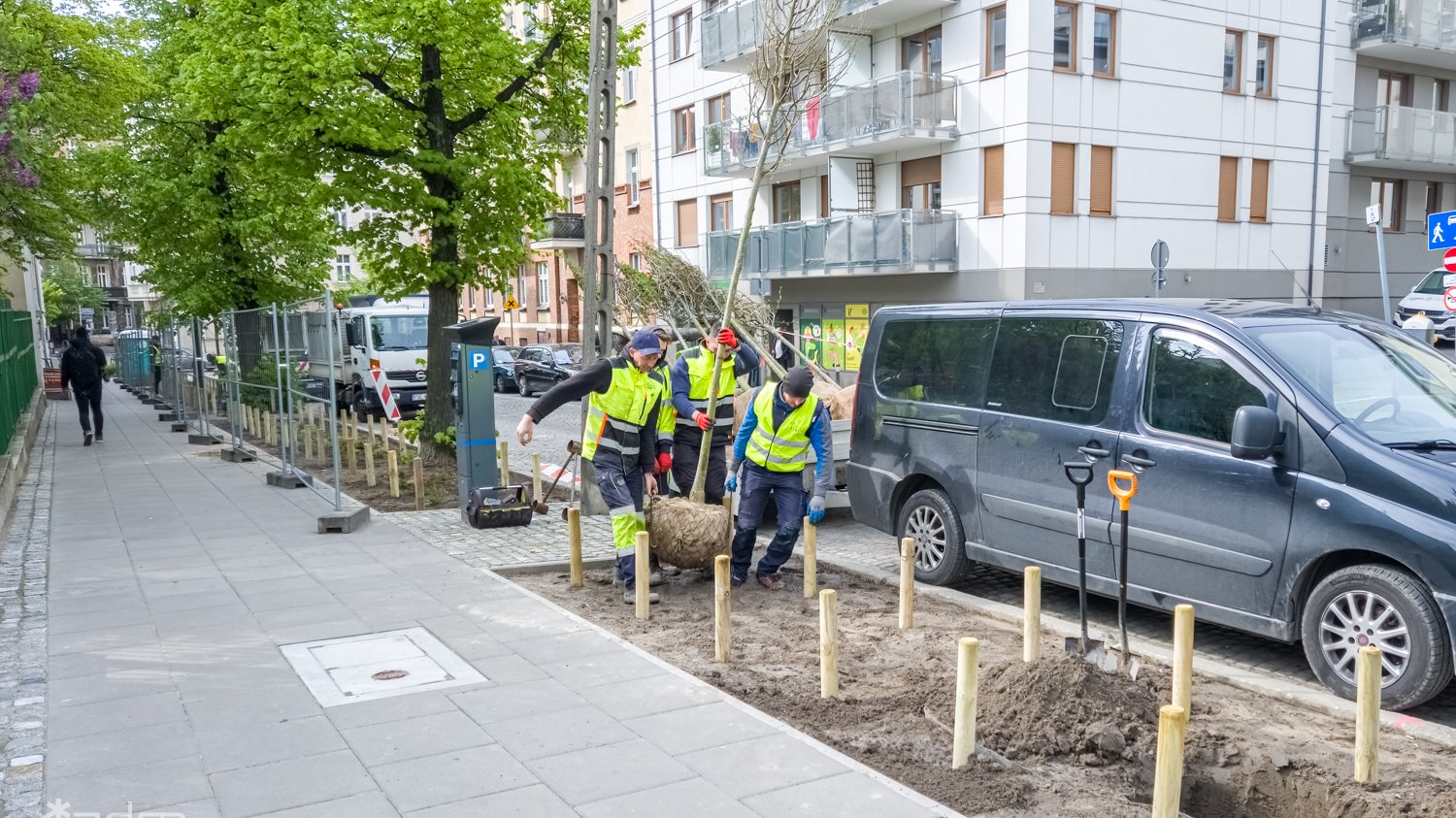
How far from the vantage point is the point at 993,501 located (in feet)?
24.0

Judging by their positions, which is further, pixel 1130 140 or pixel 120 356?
pixel 120 356

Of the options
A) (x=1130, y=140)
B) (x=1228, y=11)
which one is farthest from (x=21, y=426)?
(x=1228, y=11)

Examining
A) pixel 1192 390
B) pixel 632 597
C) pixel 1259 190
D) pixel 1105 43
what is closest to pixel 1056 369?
pixel 1192 390

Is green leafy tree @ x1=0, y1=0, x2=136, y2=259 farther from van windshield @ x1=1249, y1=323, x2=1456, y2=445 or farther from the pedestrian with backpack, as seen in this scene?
van windshield @ x1=1249, y1=323, x2=1456, y2=445

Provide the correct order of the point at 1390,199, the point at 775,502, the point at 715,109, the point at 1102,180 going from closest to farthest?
the point at 775,502 < the point at 1102,180 < the point at 1390,199 < the point at 715,109

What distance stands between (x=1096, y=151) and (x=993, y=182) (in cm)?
234

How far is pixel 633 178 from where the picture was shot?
36906 millimetres

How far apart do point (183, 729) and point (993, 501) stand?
4947 millimetres

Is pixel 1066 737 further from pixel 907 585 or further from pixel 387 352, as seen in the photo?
pixel 387 352

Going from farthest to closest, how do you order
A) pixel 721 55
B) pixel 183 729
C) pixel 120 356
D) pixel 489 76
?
pixel 120 356
pixel 721 55
pixel 489 76
pixel 183 729

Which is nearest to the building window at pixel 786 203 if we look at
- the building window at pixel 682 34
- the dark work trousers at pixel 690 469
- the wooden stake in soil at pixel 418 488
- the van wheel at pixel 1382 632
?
the building window at pixel 682 34

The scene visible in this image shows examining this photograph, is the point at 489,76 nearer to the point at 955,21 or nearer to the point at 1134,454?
the point at 1134,454

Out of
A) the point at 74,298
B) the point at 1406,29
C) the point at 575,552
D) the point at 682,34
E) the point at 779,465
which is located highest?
the point at 682,34

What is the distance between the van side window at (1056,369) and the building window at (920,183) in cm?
1776
